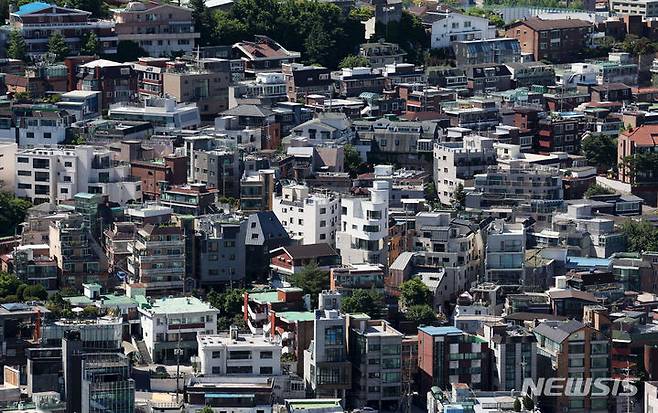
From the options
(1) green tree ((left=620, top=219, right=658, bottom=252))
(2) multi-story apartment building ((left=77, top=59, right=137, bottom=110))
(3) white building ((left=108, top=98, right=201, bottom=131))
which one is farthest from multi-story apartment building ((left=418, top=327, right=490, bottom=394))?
(2) multi-story apartment building ((left=77, top=59, right=137, bottom=110))

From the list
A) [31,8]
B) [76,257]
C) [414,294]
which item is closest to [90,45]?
[31,8]

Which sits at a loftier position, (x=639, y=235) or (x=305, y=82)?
(x=305, y=82)

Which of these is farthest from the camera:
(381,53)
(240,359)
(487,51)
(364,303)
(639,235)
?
(487,51)

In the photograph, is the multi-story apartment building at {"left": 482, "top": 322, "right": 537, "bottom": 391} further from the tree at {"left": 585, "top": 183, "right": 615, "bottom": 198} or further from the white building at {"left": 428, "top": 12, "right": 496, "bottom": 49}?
Answer: the white building at {"left": 428, "top": 12, "right": 496, "bottom": 49}

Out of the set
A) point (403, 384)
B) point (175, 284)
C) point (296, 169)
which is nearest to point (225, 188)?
point (296, 169)

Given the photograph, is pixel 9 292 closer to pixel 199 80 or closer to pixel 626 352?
pixel 626 352

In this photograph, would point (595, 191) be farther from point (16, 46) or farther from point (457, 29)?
point (457, 29)

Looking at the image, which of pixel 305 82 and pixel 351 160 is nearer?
pixel 351 160
